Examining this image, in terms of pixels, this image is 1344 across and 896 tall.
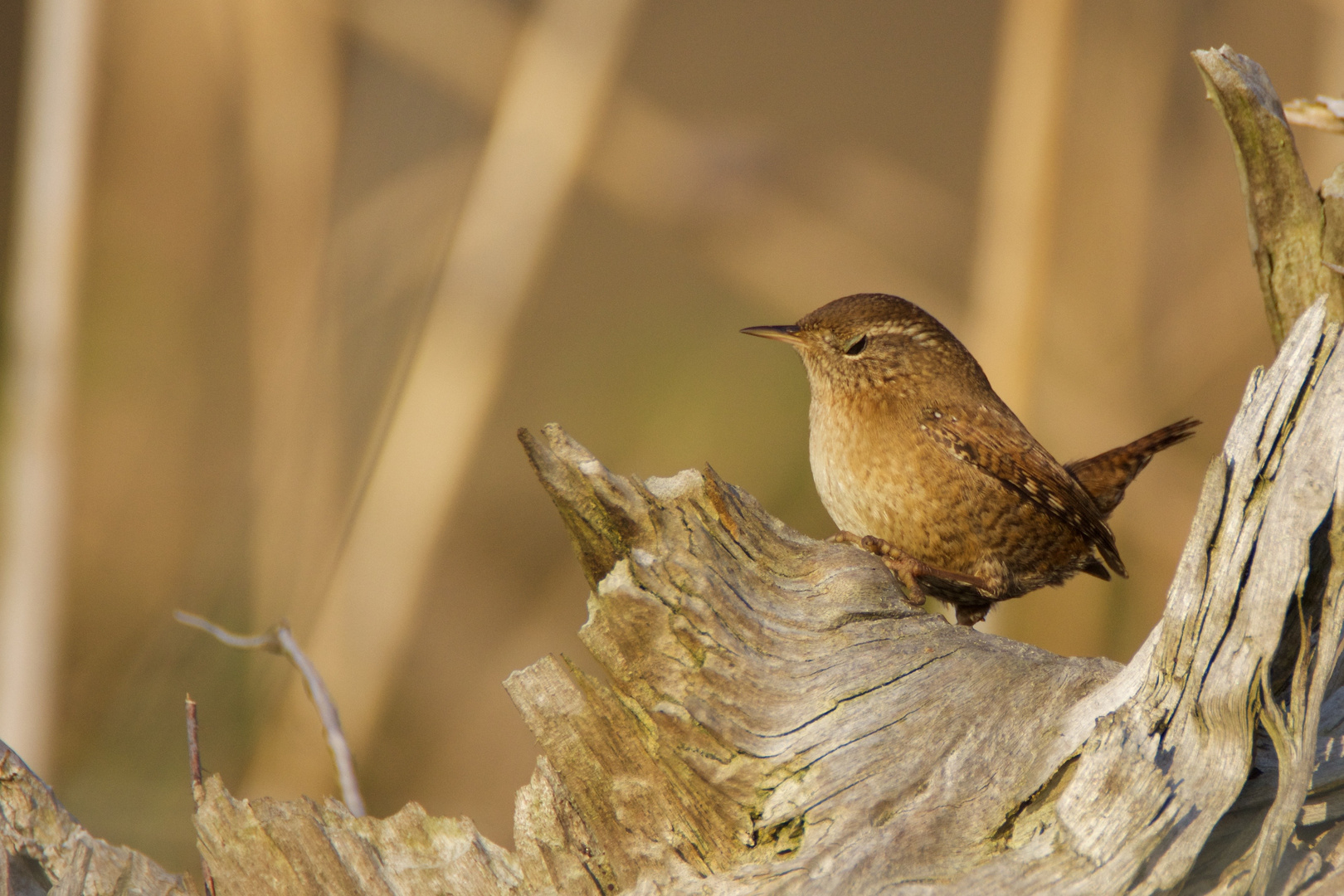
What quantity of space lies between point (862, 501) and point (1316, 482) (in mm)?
1198

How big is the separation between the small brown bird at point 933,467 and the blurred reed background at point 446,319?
22.8 inches

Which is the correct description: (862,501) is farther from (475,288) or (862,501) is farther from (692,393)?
(692,393)

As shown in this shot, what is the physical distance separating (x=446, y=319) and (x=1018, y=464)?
60.5 inches

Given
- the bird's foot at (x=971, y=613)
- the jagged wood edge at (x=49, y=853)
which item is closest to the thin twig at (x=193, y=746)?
the jagged wood edge at (x=49, y=853)

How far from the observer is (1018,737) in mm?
1443

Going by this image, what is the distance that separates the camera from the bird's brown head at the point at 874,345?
2.63 meters

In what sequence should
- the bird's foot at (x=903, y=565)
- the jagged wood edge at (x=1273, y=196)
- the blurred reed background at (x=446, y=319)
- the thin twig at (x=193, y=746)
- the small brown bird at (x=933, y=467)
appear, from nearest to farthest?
1. the thin twig at (x=193, y=746)
2. the jagged wood edge at (x=1273, y=196)
3. the bird's foot at (x=903, y=565)
4. the small brown bird at (x=933, y=467)
5. the blurred reed background at (x=446, y=319)

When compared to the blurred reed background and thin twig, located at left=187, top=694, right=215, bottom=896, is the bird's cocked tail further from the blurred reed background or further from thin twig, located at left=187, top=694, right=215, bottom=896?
thin twig, located at left=187, top=694, right=215, bottom=896

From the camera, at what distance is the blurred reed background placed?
9.80 feet

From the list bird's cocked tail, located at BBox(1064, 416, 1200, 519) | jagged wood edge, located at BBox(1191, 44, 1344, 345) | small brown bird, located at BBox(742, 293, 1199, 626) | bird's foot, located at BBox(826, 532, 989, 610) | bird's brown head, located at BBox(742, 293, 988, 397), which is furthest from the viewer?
bird's cocked tail, located at BBox(1064, 416, 1200, 519)

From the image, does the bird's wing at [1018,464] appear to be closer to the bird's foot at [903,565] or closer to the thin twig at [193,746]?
the bird's foot at [903,565]

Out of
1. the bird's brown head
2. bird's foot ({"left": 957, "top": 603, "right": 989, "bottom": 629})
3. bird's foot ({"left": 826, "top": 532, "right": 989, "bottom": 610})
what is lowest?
bird's foot ({"left": 957, "top": 603, "right": 989, "bottom": 629})

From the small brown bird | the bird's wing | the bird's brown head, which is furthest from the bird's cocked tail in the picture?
the bird's brown head

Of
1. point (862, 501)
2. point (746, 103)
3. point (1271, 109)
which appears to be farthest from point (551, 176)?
point (746, 103)
